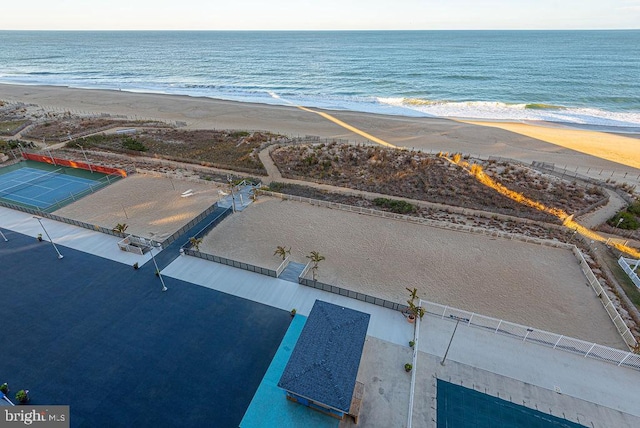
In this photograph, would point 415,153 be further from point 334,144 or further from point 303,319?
point 303,319

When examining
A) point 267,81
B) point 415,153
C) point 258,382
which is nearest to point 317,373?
point 258,382

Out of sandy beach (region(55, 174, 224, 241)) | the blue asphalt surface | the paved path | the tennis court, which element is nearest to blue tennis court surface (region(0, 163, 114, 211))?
the tennis court

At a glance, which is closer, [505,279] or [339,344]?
[339,344]

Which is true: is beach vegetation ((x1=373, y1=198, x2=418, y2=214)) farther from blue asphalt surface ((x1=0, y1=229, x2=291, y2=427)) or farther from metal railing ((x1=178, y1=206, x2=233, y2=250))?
blue asphalt surface ((x1=0, y1=229, x2=291, y2=427))

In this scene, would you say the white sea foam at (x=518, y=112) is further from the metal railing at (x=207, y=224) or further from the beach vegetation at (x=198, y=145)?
the metal railing at (x=207, y=224)

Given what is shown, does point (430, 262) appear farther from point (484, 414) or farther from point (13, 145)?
point (13, 145)

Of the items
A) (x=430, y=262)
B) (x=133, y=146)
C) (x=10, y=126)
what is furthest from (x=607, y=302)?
(x=10, y=126)
